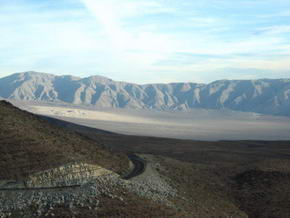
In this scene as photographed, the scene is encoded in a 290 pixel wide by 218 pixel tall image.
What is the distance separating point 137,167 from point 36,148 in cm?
1429

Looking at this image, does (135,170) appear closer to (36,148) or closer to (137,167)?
(137,167)

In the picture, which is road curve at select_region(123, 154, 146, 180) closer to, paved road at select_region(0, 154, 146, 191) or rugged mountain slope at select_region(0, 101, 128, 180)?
paved road at select_region(0, 154, 146, 191)

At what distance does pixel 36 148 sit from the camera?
4628 cm

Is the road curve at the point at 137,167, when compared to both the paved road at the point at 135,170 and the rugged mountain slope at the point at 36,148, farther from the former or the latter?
the rugged mountain slope at the point at 36,148

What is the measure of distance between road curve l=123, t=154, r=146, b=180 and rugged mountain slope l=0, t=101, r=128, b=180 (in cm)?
140

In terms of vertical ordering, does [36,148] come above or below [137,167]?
above

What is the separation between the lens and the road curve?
4976 centimetres

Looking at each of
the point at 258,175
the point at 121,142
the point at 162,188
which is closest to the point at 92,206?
the point at 162,188

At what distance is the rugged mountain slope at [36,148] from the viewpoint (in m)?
42.9

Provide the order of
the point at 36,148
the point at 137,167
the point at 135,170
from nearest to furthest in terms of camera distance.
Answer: the point at 36,148 → the point at 135,170 → the point at 137,167

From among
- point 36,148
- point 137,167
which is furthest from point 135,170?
point 36,148

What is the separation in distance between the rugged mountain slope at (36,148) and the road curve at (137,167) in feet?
4.59

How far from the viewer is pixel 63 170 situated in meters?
42.2

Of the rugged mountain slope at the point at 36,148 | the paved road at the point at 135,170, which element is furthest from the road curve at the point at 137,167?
the rugged mountain slope at the point at 36,148
